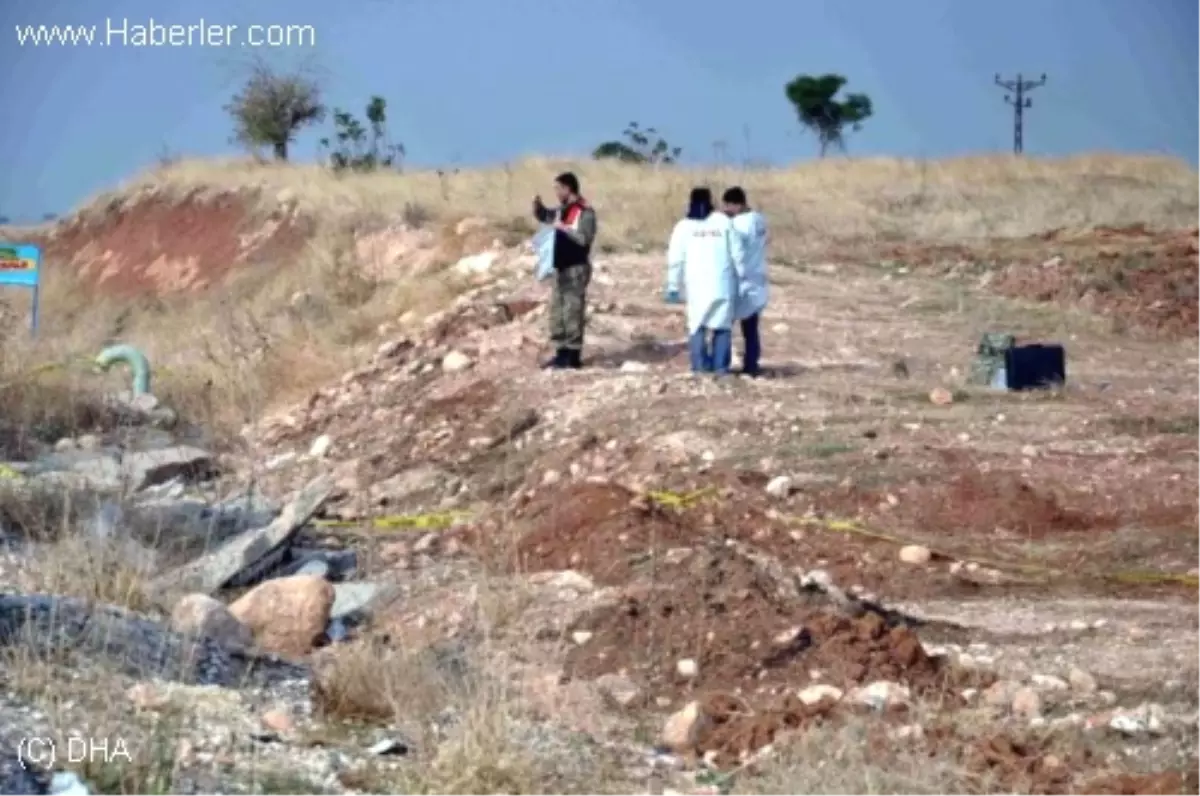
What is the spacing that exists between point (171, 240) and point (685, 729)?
88.3ft

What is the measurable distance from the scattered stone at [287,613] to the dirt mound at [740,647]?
998 mm

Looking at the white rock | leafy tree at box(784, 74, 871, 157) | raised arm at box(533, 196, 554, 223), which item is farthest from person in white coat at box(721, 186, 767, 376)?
leafy tree at box(784, 74, 871, 157)

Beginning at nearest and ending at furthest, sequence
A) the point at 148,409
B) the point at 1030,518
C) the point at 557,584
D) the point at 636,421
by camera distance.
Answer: the point at 557,584 → the point at 1030,518 → the point at 636,421 → the point at 148,409

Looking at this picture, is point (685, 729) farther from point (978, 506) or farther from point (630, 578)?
point (978, 506)

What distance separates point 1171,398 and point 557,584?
614cm

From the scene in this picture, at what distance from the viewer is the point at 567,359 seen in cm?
1379

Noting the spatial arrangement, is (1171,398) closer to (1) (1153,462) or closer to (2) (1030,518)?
(1) (1153,462)

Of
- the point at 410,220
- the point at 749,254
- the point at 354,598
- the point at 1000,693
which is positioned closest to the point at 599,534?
the point at 354,598

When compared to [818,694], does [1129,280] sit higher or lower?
higher

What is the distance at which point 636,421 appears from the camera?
11992mm

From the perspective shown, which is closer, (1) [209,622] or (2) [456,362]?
(1) [209,622]

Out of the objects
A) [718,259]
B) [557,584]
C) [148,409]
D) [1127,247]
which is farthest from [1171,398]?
[1127,247]

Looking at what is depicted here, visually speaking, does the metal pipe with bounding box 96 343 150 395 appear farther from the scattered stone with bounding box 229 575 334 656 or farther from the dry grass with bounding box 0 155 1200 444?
the scattered stone with bounding box 229 575 334 656

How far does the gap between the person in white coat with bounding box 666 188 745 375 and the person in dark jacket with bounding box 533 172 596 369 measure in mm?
631
